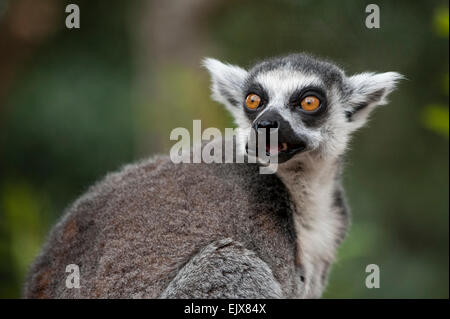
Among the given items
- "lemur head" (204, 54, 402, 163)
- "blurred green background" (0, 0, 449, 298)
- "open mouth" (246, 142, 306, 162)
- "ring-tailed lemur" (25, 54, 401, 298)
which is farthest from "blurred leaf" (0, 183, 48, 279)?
"open mouth" (246, 142, 306, 162)

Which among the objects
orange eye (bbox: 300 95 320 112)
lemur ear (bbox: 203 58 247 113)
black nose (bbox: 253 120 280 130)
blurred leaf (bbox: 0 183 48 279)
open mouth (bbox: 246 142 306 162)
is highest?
lemur ear (bbox: 203 58 247 113)

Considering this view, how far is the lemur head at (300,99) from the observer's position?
13.5ft

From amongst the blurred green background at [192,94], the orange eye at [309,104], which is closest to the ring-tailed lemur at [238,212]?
the orange eye at [309,104]

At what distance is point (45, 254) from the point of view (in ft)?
14.7

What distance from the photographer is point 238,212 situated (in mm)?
4074

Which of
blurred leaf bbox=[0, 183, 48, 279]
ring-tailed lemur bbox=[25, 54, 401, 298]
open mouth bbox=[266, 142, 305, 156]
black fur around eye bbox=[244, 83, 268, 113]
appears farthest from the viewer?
blurred leaf bbox=[0, 183, 48, 279]

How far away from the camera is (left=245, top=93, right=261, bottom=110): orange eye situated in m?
4.42

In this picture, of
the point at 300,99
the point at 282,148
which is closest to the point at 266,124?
the point at 282,148

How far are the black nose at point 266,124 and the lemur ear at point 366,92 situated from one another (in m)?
0.94

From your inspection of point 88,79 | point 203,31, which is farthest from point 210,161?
point 88,79

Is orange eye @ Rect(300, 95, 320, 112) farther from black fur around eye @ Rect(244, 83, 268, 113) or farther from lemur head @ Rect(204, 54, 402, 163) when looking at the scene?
black fur around eye @ Rect(244, 83, 268, 113)

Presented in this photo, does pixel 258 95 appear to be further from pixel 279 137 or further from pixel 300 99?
pixel 279 137

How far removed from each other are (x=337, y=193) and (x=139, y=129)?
4.99 metres
